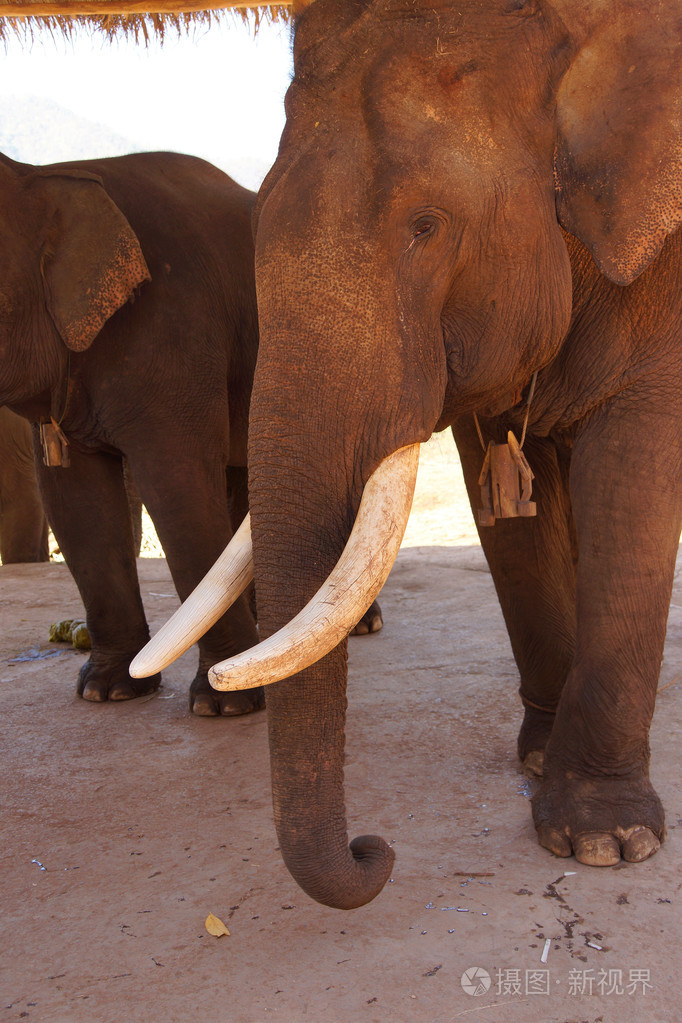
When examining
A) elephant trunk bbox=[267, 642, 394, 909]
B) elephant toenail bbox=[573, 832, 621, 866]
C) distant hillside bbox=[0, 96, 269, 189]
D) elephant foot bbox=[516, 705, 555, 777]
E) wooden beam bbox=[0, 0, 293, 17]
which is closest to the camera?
elephant trunk bbox=[267, 642, 394, 909]

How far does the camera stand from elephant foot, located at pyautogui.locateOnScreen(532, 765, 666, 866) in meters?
2.73

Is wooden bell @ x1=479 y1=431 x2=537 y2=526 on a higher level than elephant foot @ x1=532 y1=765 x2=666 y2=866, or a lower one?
higher

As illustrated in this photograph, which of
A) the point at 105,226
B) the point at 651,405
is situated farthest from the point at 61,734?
the point at 651,405

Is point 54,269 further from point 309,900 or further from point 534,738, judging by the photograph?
point 309,900

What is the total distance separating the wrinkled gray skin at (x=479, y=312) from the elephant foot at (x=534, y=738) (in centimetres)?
47

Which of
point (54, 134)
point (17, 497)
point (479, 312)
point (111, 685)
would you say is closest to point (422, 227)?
point (479, 312)

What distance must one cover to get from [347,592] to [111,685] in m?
2.75

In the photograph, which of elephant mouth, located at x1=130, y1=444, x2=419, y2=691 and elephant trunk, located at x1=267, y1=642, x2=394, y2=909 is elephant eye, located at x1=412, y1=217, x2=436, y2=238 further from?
elephant trunk, located at x1=267, y1=642, x2=394, y2=909

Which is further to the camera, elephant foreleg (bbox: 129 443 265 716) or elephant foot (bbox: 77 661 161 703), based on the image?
elephant foot (bbox: 77 661 161 703)

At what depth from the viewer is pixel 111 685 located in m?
4.56

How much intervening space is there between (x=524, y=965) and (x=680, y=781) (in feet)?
3.81

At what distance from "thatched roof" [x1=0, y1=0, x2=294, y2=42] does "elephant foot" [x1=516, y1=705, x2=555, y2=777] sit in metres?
A: 3.52

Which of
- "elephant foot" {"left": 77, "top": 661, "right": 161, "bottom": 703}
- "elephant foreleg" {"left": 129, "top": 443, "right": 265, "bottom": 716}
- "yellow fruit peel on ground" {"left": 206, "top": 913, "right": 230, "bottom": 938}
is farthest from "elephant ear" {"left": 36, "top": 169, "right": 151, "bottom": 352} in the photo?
"yellow fruit peel on ground" {"left": 206, "top": 913, "right": 230, "bottom": 938}

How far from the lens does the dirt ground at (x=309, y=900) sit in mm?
2208
